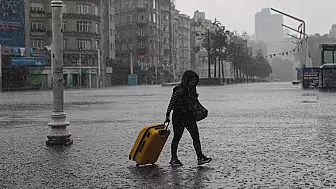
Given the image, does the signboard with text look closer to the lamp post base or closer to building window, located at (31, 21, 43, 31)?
building window, located at (31, 21, 43, 31)

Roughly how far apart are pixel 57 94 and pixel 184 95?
3.95m

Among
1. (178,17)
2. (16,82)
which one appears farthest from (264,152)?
(178,17)

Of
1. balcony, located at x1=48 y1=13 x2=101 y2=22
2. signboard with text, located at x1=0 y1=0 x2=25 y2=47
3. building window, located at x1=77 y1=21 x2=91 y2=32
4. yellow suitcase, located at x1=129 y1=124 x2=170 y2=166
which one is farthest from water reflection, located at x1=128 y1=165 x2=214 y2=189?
building window, located at x1=77 y1=21 x2=91 y2=32

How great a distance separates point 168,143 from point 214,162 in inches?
110

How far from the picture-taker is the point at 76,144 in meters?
11.5

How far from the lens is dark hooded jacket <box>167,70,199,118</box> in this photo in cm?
840

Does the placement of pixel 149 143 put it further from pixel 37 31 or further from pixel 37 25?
pixel 37 25

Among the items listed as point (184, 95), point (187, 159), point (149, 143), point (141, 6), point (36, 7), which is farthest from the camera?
point (141, 6)

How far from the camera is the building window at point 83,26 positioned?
87213 millimetres

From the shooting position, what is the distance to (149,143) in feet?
27.2

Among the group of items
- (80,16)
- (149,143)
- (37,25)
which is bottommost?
(149,143)

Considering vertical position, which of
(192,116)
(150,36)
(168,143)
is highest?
(150,36)

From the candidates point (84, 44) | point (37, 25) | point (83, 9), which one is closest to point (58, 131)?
point (37, 25)

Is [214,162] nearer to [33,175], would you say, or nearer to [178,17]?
[33,175]
